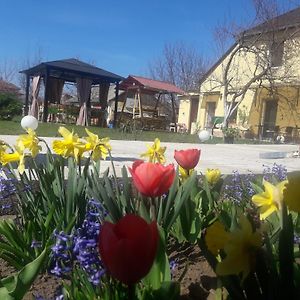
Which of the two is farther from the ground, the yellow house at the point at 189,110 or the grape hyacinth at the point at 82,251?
the yellow house at the point at 189,110

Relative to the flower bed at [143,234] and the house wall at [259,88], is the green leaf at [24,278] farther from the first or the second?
the house wall at [259,88]

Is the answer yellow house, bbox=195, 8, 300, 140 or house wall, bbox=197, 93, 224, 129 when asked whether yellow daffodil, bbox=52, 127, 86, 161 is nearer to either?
yellow house, bbox=195, 8, 300, 140

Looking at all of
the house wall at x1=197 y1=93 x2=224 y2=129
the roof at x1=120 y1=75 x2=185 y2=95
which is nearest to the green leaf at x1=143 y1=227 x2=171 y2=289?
the roof at x1=120 y1=75 x2=185 y2=95

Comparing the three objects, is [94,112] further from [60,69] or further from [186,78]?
[186,78]

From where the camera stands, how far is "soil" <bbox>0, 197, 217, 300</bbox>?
1.32 metres

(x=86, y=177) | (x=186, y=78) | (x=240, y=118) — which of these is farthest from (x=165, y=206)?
(x=186, y=78)

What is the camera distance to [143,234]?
701 mm

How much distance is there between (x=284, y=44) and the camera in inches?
822

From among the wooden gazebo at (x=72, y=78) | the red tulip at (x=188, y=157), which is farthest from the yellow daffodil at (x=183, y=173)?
the wooden gazebo at (x=72, y=78)

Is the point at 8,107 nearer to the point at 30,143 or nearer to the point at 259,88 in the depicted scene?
the point at 259,88

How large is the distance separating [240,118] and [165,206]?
76.5 ft

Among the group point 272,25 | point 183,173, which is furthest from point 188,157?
point 272,25

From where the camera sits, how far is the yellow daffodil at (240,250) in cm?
76

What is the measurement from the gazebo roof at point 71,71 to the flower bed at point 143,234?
1810cm
